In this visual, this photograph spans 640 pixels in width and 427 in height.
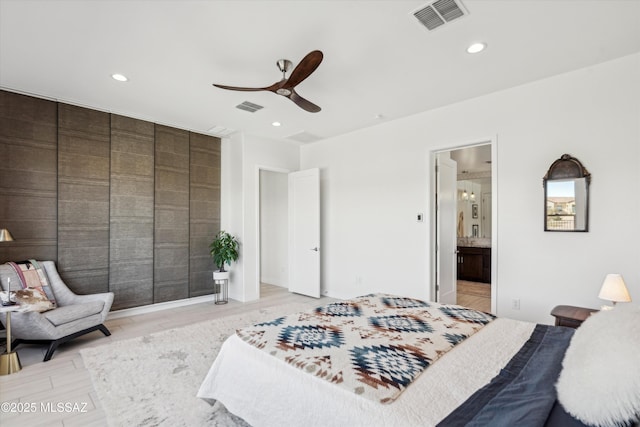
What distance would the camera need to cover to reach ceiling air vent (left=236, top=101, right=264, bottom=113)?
13.0 feet

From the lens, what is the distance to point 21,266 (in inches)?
134

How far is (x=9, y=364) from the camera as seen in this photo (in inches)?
109

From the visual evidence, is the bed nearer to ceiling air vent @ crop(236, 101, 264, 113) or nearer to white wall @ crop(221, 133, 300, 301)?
ceiling air vent @ crop(236, 101, 264, 113)

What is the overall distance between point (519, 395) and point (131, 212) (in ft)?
15.7

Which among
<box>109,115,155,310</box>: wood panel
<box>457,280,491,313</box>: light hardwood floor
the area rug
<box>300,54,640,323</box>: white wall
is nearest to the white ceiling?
<box>300,54,640,323</box>: white wall

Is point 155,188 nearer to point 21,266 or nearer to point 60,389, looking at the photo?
point 21,266

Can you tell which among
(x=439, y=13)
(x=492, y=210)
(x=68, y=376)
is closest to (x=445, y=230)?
(x=492, y=210)

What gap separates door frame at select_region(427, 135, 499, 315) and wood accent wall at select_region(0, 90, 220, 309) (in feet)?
11.6

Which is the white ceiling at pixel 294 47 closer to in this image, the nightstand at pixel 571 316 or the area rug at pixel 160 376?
the nightstand at pixel 571 316

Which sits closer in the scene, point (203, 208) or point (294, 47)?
point (294, 47)

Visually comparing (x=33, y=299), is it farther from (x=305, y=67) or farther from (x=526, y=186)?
(x=526, y=186)

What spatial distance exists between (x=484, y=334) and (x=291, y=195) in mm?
4362

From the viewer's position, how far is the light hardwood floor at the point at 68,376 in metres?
2.14

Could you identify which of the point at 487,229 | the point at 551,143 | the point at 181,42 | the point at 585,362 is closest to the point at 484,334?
the point at 585,362
